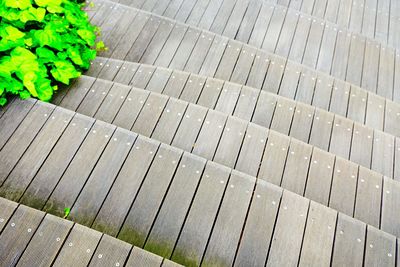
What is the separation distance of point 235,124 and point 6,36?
209 cm

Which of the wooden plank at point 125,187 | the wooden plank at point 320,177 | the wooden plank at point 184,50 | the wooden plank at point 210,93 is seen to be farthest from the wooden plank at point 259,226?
the wooden plank at point 184,50

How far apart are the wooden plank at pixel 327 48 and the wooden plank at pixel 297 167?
1.67 metres

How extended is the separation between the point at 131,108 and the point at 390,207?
7.06 ft

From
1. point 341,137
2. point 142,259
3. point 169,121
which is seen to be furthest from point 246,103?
point 142,259

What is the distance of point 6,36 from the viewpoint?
3180mm

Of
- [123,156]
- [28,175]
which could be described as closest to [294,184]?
[123,156]

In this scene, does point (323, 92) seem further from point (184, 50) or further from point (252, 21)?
point (184, 50)

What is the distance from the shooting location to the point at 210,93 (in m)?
3.46

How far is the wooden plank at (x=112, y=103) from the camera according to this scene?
3.12m

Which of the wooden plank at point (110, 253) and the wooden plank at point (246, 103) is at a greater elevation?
the wooden plank at point (110, 253)

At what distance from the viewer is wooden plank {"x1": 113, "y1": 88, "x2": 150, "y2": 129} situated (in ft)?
10.1

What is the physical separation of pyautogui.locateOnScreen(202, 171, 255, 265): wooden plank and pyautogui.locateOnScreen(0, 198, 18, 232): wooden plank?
1174 millimetres

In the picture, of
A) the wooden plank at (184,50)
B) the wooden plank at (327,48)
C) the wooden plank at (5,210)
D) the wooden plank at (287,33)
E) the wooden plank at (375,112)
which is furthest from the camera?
the wooden plank at (287,33)

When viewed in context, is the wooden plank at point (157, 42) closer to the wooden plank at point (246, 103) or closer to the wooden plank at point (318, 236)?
the wooden plank at point (246, 103)
